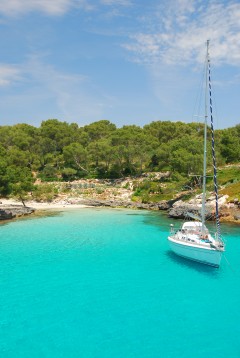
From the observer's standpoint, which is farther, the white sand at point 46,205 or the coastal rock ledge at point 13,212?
the white sand at point 46,205

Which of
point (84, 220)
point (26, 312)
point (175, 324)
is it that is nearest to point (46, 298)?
Answer: point (26, 312)

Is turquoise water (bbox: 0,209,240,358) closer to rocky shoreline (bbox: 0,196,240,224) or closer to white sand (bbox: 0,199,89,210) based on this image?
rocky shoreline (bbox: 0,196,240,224)

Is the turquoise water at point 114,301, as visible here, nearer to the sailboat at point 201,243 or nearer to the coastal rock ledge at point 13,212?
the sailboat at point 201,243

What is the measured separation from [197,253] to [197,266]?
1489mm

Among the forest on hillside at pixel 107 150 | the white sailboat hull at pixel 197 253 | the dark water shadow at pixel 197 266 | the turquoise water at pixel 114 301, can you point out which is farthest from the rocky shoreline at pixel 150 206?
the white sailboat hull at pixel 197 253

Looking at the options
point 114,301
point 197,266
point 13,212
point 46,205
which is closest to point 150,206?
point 46,205

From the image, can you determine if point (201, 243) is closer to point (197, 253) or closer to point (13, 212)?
point (197, 253)

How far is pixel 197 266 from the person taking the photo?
3180cm

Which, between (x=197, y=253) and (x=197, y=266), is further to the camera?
(x=197, y=266)

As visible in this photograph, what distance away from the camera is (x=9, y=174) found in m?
64.0

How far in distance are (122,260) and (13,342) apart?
16515mm

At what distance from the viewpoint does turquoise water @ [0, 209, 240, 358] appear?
18969 millimetres

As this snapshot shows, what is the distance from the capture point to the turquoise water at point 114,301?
19.0 metres

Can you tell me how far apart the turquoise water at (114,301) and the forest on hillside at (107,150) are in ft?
138
